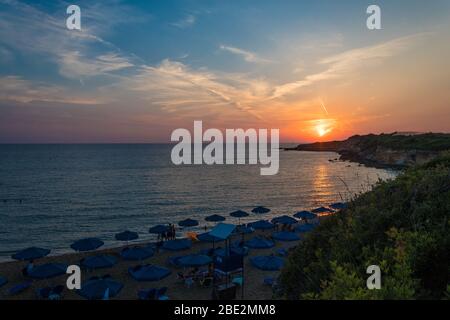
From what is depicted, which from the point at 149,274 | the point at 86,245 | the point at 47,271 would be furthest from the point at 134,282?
the point at 86,245

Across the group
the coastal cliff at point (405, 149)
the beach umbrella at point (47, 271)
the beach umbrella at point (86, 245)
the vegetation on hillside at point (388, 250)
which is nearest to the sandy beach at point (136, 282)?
the beach umbrella at point (47, 271)

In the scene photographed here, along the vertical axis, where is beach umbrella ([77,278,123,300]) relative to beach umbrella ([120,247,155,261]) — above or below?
above

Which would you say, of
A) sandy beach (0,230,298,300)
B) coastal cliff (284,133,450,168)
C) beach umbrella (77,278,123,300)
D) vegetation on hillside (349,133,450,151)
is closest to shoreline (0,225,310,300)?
sandy beach (0,230,298,300)

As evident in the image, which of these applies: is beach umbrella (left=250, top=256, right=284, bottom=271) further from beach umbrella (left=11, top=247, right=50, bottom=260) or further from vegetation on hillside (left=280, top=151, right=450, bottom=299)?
beach umbrella (left=11, top=247, right=50, bottom=260)

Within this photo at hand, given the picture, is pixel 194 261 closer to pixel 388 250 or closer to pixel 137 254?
pixel 137 254

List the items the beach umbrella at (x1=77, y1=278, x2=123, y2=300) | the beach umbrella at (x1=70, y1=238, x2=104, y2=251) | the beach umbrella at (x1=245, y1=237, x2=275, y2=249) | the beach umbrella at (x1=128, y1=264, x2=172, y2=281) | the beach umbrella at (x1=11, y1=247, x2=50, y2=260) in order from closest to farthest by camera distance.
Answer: the beach umbrella at (x1=77, y1=278, x2=123, y2=300) < the beach umbrella at (x1=128, y1=264, x2=172, y2=281) < the beach umbrella at (x1=11, y1=247, x2=50, y2=260) < the beach umbrella at (x1=245, y1=237, x2=275, y2=249) < the beach umbrella at (x1=70, y1=238, x2=104, y2=251)

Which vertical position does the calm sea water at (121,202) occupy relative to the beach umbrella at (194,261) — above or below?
below

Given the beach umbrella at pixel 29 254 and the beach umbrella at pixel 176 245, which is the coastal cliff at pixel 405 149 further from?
the beach umbrella at pixel 29 254

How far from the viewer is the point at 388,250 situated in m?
4.46

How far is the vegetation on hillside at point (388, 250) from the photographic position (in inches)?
151

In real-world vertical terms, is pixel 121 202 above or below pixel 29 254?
below

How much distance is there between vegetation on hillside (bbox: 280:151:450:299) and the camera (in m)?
3.83

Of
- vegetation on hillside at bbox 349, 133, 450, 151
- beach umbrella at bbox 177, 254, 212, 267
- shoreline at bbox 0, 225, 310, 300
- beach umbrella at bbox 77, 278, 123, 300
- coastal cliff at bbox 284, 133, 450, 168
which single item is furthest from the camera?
coastal cliff at bbox 284, 133, 450, 168
